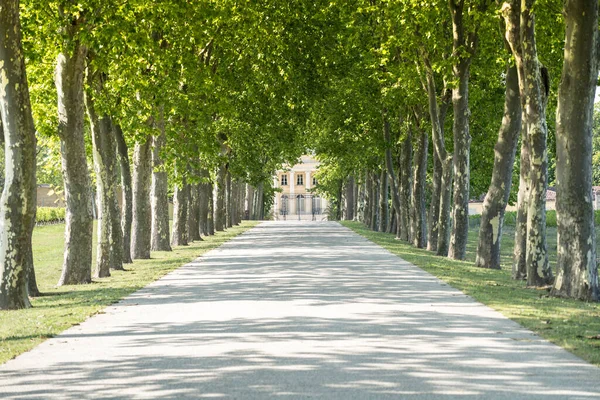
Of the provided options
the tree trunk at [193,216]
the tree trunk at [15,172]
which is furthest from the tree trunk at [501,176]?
the tree trunk at [193,216]

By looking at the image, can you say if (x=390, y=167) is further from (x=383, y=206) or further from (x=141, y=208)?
(x=141, y=208)

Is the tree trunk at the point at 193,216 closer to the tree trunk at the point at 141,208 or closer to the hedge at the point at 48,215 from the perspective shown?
the tree trunk at the point at 141,208

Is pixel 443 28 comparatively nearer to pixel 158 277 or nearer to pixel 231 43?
pixel 231 43

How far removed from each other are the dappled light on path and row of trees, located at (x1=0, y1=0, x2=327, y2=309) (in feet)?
9.83

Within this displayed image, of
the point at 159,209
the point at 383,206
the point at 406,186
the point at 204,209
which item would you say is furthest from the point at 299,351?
the point at 383,206

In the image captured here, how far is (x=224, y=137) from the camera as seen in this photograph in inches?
1720

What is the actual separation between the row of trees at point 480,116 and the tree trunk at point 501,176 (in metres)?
0.03

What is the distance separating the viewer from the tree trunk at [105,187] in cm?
2188

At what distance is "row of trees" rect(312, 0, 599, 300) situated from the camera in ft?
50.0

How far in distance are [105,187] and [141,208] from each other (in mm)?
5618

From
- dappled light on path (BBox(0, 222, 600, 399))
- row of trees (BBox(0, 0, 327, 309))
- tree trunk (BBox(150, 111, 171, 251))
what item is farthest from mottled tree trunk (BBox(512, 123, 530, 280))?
tree trunk (BBox(150, 111, 171, 251))

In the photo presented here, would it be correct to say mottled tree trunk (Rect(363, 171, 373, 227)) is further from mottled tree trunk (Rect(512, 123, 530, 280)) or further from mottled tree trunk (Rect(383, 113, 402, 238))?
mottled tree trunk (Rect(512, 123, 530, 280))

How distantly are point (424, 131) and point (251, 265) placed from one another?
45.8 feet

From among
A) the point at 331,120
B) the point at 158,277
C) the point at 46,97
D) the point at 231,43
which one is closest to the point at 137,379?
the point at 158,277
